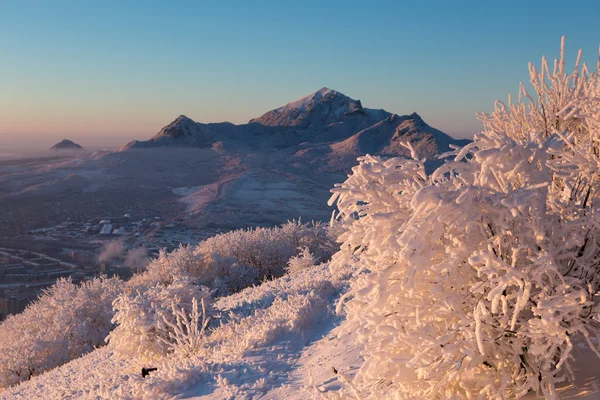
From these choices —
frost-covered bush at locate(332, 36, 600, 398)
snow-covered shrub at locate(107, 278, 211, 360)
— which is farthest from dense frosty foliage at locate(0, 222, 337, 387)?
frost-covered bush at locate(332, 36, 600, 398)

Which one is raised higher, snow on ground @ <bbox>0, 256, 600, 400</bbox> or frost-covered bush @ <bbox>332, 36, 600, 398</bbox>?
Answer: frost-covered bush @ <bbox>332, 36, 600, 398</bbox>

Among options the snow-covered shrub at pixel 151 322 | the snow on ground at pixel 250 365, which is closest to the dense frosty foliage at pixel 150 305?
the snow-covered shrub at pixel 151 322

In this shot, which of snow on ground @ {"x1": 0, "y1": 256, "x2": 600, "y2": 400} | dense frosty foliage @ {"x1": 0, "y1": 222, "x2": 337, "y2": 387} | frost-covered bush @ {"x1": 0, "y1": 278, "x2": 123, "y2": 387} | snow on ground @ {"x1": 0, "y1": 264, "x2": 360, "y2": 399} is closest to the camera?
snow on ground @ {"x1": 0, "y1": 256, "x2": 600, "y2": 400}

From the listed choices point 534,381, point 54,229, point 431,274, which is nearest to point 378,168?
point 431,274

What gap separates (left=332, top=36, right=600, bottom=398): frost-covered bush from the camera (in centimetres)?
338

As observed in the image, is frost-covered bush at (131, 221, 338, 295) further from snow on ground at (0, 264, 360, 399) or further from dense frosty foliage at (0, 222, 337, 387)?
snow on ground at (0, 264, 360, 399)

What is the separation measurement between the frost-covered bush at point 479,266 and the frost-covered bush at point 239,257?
67.3 feet

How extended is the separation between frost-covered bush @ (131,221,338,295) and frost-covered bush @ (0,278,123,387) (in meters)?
3.18

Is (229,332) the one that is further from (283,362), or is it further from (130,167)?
(130,167)

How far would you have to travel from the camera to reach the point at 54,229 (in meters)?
125

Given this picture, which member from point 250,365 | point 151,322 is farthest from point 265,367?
point 151,322

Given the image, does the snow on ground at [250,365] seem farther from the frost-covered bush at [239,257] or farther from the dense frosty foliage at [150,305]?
the frost-covered bush at [239,257]

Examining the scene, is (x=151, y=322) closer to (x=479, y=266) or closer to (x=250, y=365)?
(x=250, y=365)

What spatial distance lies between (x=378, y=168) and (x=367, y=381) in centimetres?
200
